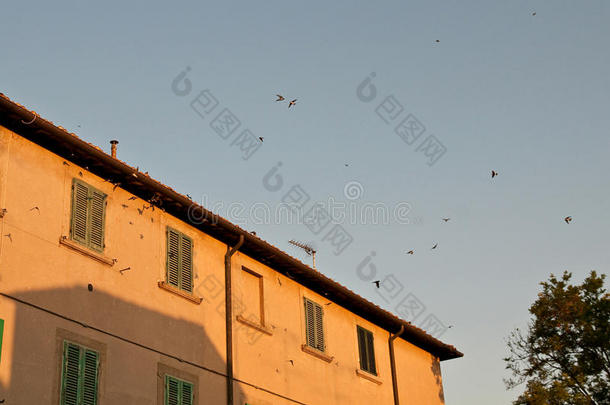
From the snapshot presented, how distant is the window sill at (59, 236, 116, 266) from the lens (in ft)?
56.6

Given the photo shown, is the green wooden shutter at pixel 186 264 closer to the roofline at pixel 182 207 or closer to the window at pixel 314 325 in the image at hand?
the roofline at pixel 182 207

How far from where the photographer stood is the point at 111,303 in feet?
59.1

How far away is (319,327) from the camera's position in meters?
25.1

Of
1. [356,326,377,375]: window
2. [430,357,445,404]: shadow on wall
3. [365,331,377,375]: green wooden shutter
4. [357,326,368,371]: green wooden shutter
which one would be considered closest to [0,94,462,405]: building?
[357,326,368,371]: green wooden shutter

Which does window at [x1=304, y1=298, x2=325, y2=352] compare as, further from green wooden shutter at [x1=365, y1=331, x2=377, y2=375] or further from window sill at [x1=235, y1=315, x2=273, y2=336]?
green wooden shutter at [x1=365, y1=331, x2=377, y2=375]

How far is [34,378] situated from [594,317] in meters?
22.8

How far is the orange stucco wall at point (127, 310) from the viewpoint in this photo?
16.0m

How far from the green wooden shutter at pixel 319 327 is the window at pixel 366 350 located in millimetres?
2042

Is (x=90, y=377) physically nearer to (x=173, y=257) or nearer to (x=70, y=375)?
(x=70, y=375)

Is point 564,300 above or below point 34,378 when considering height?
above

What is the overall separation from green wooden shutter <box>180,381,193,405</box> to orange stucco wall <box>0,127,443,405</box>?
32 centimetres

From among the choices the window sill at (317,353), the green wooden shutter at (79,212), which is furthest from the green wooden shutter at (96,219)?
the window sill at (317,353)

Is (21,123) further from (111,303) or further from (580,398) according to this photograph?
(580,398)

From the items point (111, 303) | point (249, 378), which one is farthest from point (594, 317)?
point (111, 303)
